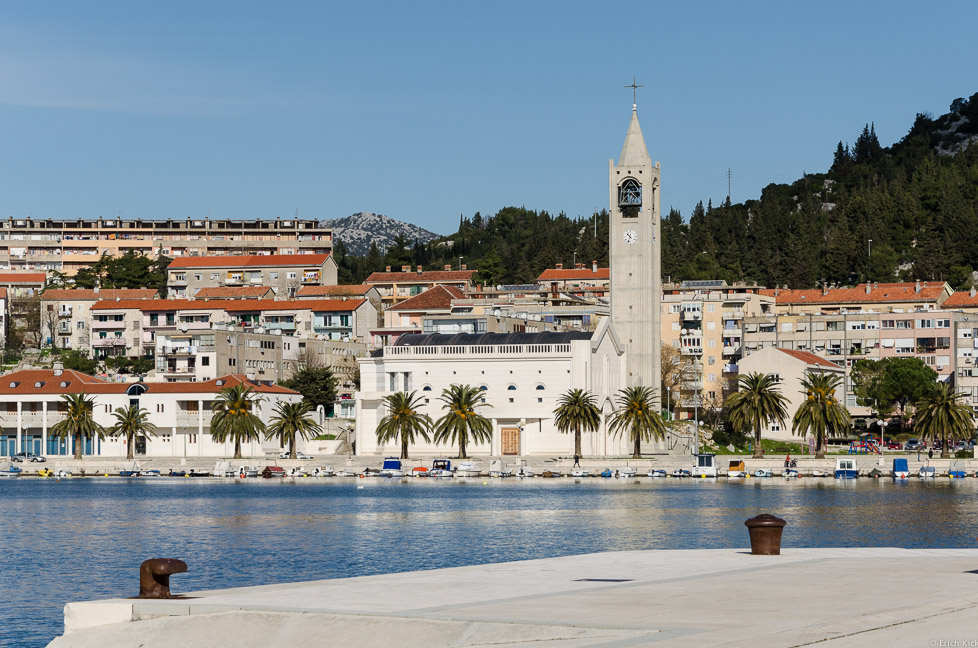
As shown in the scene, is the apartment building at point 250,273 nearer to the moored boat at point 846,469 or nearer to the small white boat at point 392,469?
the small white boat at point 392,469

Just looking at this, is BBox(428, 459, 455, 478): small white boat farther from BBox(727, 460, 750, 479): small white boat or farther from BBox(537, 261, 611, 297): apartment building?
BBox(537, 261, 611, 297): apartment building

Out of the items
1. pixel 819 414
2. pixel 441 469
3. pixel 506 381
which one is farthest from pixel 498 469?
pixel 819 414

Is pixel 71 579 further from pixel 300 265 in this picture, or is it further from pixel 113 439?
pixel 300 265

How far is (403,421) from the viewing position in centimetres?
11044

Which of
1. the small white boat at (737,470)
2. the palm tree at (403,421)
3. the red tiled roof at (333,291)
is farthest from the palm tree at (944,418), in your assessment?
the red tiled roof at (333,291)

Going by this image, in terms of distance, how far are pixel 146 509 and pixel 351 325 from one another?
86512 mm

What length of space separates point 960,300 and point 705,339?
97.4 feet

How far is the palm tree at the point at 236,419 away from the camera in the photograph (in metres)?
110

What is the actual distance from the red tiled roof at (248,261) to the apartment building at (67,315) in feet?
77.7

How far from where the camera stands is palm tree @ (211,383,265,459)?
4331 inches

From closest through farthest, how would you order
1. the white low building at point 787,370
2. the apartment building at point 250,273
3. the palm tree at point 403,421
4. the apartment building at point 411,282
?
the palm tree at point 403,421, the white low building at point 787,370, the apartment building at point 411,282, the apartment building at point 250,273

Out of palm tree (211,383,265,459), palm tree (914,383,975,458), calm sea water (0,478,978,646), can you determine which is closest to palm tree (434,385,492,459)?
calm sea water (0,478,978,646)

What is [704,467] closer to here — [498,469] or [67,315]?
[498,469]

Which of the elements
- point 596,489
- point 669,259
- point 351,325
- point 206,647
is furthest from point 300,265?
point 206,647
